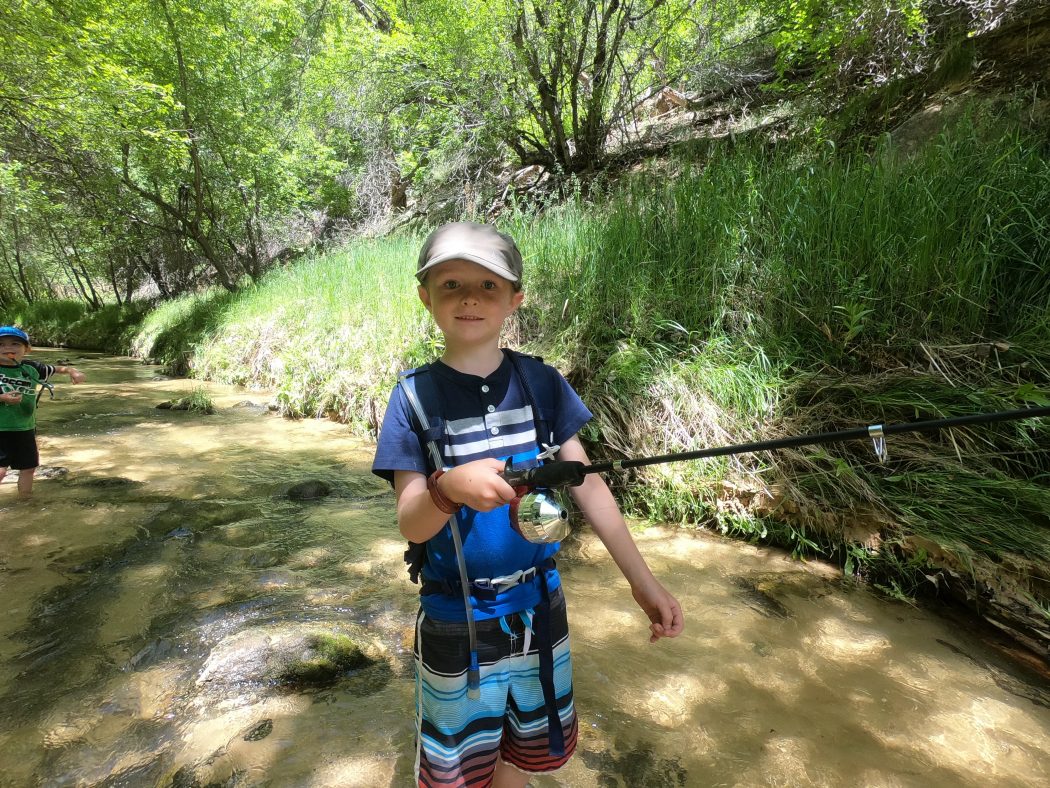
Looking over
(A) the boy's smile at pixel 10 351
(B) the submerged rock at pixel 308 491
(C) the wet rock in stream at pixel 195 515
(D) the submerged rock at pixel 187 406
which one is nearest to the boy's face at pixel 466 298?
(C) the wet rock in stream at pixel 195 515

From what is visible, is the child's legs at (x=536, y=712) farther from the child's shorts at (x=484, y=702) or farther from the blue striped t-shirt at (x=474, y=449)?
the blue striped t-shirt at (x=474, y=449)

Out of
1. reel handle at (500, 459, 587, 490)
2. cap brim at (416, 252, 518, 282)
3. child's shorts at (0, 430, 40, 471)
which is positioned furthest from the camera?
child's shorts at (0, 430, 40, 471)

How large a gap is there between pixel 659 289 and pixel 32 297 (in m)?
37.5

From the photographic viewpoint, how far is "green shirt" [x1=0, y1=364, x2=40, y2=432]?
12.9ft

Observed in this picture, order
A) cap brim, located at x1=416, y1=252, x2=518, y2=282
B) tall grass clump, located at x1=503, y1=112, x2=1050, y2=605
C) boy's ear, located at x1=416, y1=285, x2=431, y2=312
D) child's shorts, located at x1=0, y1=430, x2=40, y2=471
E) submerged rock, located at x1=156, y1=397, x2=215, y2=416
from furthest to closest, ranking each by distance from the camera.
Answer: submerged rock, located at x1=156, y1=397, x2=215, y2=416 → child's shorts, located at x1=0, y1=430, x2=40, y2=471 → tall grass clump, located at x1=503, y1=112, x2=1050, y2=605 → boy's ear, located at x1=416, y1=285, x2=431, y2=312 → cap brim, located at x1=416, y1=252, x2=518, y2=282

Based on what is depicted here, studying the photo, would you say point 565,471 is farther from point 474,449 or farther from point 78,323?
point 78,323

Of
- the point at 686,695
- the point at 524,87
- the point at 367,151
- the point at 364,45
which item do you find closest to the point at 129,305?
the point at 367,151

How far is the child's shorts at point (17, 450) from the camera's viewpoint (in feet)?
12.7

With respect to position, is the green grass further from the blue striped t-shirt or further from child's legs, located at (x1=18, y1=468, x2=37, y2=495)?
child's legs, located at (x1=18, y1=468, x2=37, y2=495)

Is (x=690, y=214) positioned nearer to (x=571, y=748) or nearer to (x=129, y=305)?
(x=571, y=748)

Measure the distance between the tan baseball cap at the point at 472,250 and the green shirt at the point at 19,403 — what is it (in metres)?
4.56

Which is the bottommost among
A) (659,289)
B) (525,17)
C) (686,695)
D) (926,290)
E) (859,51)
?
(686,695)

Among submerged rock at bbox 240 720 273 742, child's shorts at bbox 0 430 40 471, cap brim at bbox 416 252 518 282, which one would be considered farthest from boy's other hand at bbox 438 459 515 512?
child's shorts at bbox 0 430 40 471

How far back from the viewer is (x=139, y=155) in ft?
40.0
